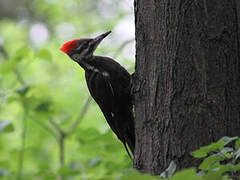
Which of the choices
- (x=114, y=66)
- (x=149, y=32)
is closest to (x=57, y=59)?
(x=114, y=66)

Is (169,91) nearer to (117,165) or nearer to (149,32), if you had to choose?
(149,32)

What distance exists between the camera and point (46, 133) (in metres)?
5.54

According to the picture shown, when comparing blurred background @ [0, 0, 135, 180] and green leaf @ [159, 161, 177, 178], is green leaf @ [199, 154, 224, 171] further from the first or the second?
blurred background @ [0, 0, 135, 180]

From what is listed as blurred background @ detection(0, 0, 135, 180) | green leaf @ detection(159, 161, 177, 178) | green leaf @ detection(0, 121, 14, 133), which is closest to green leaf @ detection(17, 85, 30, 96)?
blurred background @ detection(0, 0, 135, 180)

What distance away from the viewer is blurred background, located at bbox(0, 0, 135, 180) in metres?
3.26

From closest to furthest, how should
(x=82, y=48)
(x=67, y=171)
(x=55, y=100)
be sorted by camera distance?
(x=67, y=171), (x=82, y=48), (x=55, y=100)

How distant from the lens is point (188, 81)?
205 centimetres

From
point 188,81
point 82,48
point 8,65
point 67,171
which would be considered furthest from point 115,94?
point 188,81

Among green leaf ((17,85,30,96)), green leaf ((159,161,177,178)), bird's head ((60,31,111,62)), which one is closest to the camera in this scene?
green leaf ((159,161,177,178))

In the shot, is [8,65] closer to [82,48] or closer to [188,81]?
[82,48]

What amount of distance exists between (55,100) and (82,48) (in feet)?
2.80

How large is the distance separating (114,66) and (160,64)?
1.22m

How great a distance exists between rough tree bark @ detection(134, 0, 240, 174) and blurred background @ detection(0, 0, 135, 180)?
0.35 meters

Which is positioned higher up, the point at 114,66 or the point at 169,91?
the point at 114,66
